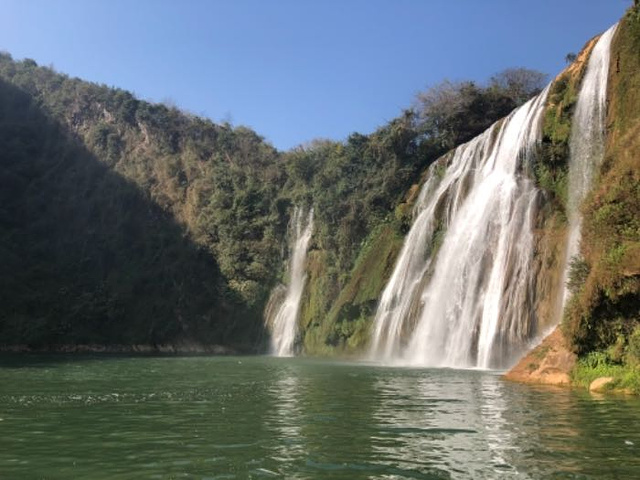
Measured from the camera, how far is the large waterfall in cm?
2434

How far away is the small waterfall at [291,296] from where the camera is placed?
48.2m

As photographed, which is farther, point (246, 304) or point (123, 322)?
point (123, 322)

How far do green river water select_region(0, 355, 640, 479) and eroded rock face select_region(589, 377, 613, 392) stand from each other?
2.85 feet

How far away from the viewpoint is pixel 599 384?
47.1 feet

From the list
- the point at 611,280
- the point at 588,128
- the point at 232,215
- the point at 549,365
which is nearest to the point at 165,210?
the point at 232,215

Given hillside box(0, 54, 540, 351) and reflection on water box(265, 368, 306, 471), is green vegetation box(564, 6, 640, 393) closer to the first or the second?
reflection on water box(265, 368, 306, 471)

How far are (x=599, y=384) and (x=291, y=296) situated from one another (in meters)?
37.4

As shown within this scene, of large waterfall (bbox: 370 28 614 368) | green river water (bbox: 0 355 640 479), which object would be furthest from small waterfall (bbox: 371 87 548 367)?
green river water (bbox: 0 355 640 479)

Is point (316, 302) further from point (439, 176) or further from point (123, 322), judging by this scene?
point (123, 322)

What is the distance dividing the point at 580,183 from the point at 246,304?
110 ft

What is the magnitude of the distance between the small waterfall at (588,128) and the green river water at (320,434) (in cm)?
1319

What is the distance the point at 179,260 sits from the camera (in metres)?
62.1

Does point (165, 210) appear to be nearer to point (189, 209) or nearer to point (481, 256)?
point (189, 209)

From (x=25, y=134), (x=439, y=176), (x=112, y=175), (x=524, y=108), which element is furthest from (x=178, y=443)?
(x=25, y=134)
